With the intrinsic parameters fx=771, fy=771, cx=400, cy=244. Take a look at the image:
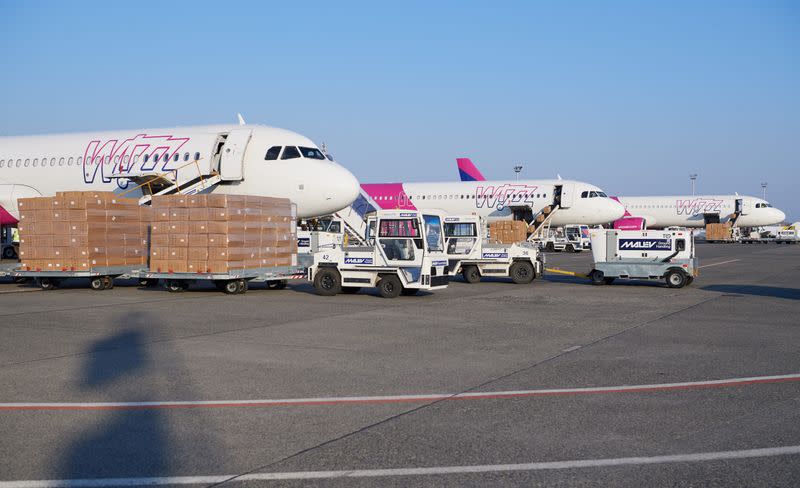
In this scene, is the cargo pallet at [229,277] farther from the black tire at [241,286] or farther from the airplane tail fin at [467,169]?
the airplane tail fin at [467,169]

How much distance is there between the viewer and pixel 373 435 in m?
5.99

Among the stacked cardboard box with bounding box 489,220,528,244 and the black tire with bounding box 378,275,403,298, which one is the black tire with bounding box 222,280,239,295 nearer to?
the black tire with bounding box 378,275,403,298

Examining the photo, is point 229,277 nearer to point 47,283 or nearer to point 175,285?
point 175,285

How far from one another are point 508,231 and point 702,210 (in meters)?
36.8

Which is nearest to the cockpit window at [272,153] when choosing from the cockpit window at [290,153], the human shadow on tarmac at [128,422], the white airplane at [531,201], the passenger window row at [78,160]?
the cockpit window at [290,153]

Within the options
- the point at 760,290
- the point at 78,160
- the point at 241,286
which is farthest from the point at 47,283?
the point at 760,290

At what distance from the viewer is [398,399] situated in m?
7.25

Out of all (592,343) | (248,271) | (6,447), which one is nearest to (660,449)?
(6,447)

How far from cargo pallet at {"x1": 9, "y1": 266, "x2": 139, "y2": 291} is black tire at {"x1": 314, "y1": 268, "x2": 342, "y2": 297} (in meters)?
5.20

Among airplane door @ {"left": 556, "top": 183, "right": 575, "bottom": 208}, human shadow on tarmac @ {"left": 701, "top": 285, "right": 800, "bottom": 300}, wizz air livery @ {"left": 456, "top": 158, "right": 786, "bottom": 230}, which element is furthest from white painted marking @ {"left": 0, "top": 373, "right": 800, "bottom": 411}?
wizz air livery @ {"left": 456, "top": 158, "right": 786, "bottom": 230}

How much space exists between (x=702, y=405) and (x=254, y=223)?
1393 centimetres

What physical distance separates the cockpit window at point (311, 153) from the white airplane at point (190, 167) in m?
0.04

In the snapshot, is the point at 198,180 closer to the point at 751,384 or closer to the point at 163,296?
the point at 163,296

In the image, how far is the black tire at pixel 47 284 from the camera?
20592mm
